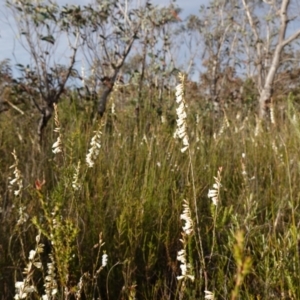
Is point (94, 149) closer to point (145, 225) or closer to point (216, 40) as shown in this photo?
point (145, 225)

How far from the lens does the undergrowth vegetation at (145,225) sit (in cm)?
155

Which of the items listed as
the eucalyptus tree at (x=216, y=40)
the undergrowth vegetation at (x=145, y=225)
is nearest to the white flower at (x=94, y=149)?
the undergrowth vegetation at (x=145, y=225)

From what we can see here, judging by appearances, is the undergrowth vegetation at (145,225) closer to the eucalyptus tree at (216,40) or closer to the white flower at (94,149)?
the white flower at (94,149)

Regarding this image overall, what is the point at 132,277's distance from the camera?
2299 millimetres

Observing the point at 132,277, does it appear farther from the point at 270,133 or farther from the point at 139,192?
the point at 270,133

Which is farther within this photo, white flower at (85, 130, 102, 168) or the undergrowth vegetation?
white flower at (85, 130, 102, 168)

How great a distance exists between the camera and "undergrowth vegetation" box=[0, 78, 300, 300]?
155cm

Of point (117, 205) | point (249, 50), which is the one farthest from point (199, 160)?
point (249, 50)

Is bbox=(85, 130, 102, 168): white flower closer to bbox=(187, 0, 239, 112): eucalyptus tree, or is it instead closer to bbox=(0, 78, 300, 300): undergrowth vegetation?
bbox=(0, 78, 300, 300): undergrowth vegetation

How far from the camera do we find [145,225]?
2.53 metres

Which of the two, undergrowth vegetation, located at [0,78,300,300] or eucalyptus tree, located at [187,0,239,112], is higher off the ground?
eucalyptus tree, located at [187,0,239,112]

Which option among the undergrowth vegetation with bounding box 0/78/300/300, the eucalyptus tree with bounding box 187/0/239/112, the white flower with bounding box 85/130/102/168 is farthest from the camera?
the eucalyptus tree with bounding box 187/0/239/112

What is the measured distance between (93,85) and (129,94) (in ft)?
3.07

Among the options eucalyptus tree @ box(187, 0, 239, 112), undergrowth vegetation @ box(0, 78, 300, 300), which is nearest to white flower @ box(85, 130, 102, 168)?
undergrowth vegetation @ box(0, 78, 300, 300)
